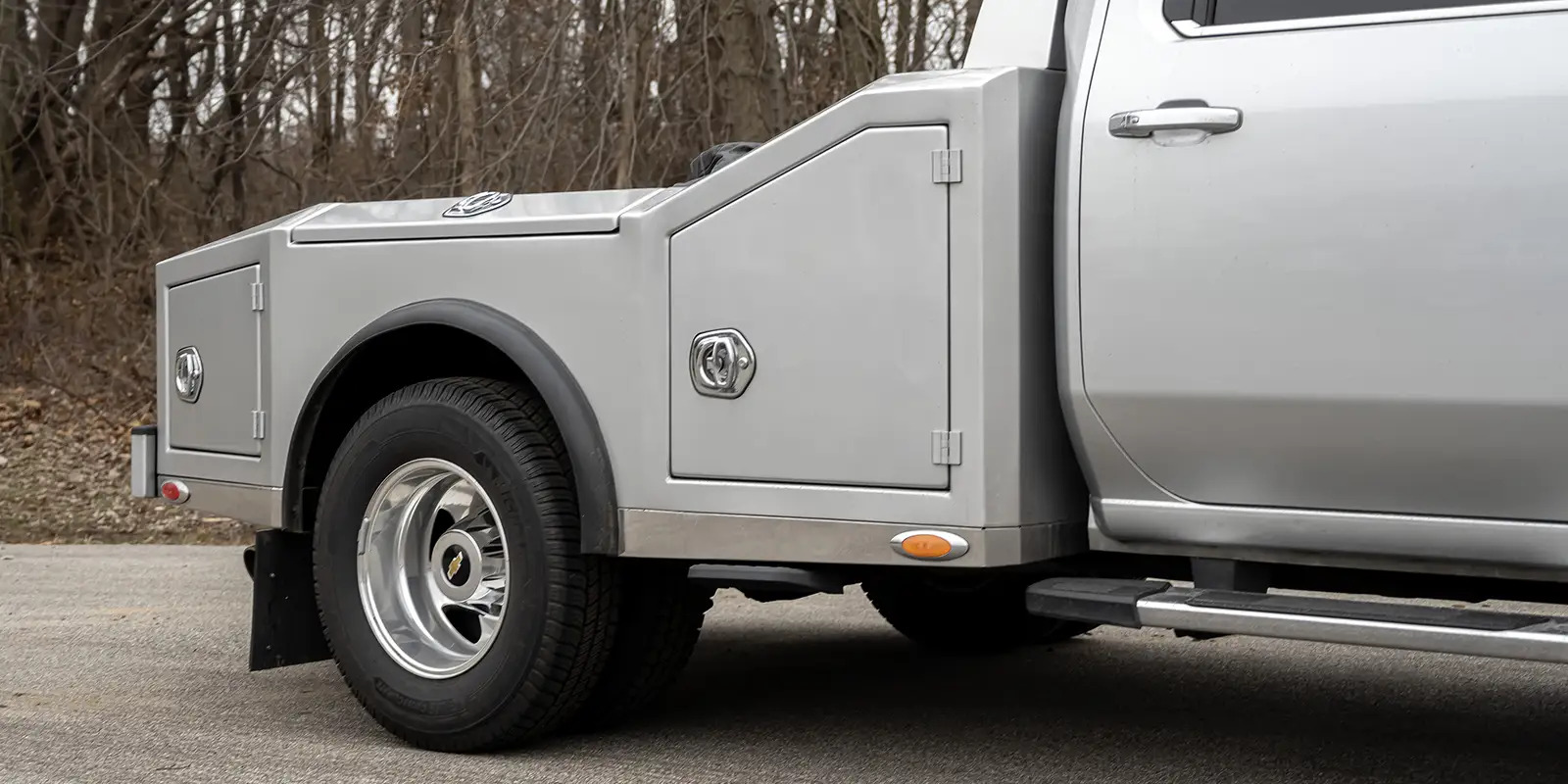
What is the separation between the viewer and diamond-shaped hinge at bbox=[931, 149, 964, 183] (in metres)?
3.74

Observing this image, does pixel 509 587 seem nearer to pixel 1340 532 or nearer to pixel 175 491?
pixel 175 491

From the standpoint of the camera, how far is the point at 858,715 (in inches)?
199

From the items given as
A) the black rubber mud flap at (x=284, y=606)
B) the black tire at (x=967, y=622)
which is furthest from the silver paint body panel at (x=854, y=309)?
the black tire at (x=967, y=622)

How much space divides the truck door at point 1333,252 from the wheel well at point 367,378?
5.68 ft

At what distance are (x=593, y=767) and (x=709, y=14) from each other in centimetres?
734

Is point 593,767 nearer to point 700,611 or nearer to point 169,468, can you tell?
point 700,611

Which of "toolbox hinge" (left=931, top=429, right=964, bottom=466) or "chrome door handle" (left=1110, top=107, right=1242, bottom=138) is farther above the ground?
"chrome door handle" (left=1110, top=107, right=1242, bottom=138)

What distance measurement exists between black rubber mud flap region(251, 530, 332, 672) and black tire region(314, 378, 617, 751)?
0.84ft

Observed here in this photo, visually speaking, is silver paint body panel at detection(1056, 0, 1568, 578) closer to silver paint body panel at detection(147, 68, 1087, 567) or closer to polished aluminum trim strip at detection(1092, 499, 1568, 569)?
polished aluminum trim strip at detection(1092, 499, 1568, 569)

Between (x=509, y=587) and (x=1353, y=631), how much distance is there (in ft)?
6.47

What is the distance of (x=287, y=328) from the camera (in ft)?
15.9

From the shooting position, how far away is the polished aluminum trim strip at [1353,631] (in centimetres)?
322

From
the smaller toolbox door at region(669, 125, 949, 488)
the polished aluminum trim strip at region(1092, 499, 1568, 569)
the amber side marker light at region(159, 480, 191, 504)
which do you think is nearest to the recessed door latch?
the smaller toolbox door at region(669, 125, 949, 488)

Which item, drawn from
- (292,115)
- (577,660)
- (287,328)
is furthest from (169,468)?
(292,115)
